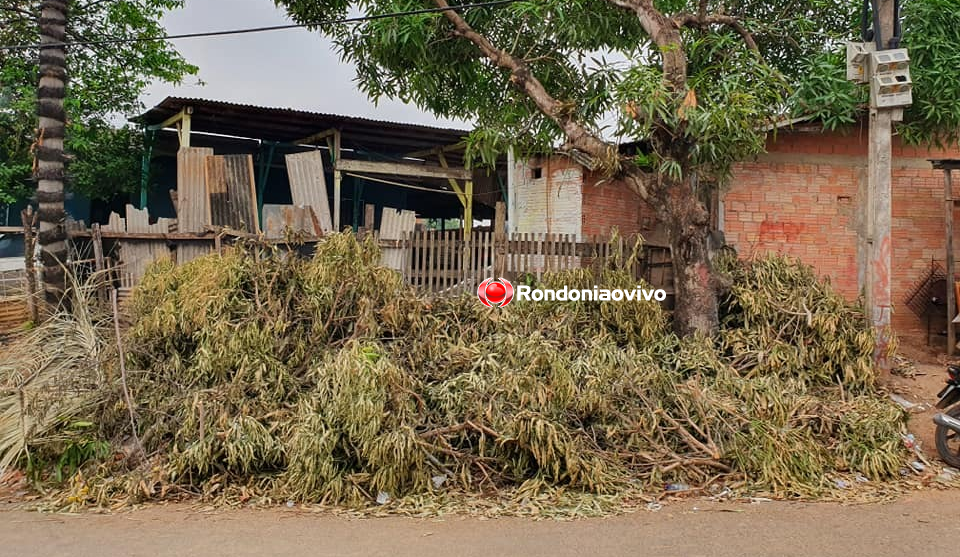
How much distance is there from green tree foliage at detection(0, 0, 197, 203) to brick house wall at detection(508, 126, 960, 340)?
10510 millimetres

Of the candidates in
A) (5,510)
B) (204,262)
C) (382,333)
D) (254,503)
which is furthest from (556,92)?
(5,510)

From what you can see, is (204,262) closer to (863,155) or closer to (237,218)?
(237,218)

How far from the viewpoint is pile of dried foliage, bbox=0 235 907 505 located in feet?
15.9

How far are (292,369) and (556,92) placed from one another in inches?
188

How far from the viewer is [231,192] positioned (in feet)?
30.7

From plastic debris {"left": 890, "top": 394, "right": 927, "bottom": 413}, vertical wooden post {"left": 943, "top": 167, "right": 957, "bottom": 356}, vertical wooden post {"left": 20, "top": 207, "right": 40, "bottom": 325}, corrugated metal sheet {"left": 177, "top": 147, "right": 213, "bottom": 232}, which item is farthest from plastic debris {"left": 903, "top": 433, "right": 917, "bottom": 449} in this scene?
vertical wooden post {"left": 20, "top": 207, "right": 40, "bottom": 325}

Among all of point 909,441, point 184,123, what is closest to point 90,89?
point 184,123

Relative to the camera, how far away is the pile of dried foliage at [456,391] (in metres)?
4.84

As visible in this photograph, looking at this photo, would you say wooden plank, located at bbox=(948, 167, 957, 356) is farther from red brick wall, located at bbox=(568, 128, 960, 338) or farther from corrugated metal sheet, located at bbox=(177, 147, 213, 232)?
corrugated metal sheet, located at bbox=(177, 147, 213, 232)

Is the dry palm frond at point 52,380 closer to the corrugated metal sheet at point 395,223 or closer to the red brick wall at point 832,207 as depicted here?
the corrugated metal sheet at point 395,223

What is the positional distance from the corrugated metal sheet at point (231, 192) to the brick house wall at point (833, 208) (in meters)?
6.53
